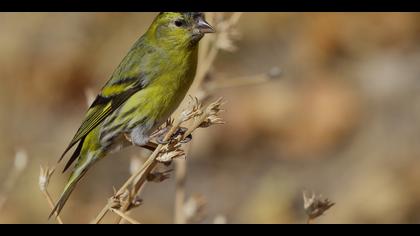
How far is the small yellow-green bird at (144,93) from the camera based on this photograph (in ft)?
14.4

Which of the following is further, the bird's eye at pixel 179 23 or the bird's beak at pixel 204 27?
the bird's eye at pixel 179 23

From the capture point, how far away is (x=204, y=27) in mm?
4215

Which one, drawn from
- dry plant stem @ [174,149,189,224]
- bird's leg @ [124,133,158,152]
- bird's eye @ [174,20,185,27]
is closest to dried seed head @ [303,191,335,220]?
dry plant stem @ [174,149,189,224]

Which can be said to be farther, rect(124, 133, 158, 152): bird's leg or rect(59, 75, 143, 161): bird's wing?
rect(59, 75, 143, 161): bird's wing

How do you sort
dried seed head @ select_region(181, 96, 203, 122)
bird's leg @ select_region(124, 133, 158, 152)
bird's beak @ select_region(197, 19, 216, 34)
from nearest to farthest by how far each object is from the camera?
dried seed head @ select_region(181, 96, 203, 122), bird's beak @ select_region(197, 19, 216, 34), bird's leg @ select_region(124, 133, 158, 152)

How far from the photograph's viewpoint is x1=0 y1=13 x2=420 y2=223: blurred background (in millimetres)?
7145

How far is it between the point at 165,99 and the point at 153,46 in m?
0.45

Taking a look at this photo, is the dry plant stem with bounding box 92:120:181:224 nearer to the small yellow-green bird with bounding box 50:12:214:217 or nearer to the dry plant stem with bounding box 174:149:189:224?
the dry plant stem with bounding box 174:149:189:224

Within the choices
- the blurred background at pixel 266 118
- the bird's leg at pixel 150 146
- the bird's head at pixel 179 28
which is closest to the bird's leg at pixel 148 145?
the bird's leg at pixel 150 146

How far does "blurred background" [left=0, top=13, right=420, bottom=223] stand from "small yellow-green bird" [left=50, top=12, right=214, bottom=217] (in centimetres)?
226

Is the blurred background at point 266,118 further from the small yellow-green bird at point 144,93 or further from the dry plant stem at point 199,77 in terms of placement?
the dry plant stem at point 199,77
